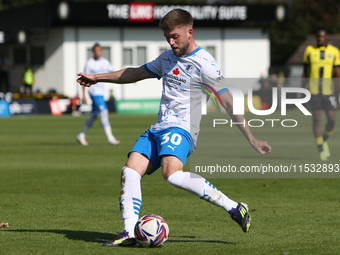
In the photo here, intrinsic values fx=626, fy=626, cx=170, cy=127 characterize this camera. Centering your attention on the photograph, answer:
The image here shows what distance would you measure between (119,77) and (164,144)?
2.99ft

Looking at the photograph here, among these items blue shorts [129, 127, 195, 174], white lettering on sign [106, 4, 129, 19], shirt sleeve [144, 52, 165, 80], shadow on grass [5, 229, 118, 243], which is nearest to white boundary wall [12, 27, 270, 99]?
white lettering on sign [106, 4, 129, 19]

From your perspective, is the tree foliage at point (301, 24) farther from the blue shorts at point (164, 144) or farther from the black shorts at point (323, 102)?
the blue shorts at point (164, 144)

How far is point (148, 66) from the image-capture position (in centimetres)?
566

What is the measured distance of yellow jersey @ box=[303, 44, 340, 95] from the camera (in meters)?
11.3

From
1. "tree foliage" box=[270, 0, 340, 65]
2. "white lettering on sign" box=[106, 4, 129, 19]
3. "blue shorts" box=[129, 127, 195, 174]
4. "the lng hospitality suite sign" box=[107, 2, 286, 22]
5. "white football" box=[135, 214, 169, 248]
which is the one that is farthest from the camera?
"tree foliage" box=[270, 0, 340, 65]

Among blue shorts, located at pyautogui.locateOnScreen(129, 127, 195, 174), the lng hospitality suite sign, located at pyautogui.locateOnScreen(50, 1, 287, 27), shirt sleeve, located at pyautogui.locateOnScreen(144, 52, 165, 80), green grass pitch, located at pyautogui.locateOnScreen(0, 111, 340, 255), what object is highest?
the lng hospitality suite sign, located at pyautogui.locateOnScreen(50, 1, 287, 27)

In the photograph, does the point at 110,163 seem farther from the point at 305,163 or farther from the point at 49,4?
the point at 49,4

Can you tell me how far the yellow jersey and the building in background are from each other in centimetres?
2815

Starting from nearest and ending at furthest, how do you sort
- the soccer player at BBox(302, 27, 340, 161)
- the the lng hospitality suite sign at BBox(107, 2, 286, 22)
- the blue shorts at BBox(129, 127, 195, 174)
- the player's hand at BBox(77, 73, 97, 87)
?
1. the blue shorts at BBox(129, 127, 195, 174)
2. the player's hand at BBox(77, 73, 97, 87)
3. the soccer player at BBox(302, 27, 340, 161)
4. the the lng hospitality suite sign at BBox(107, 2, 286, 22)

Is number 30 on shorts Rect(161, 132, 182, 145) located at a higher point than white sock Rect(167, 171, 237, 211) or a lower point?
higher

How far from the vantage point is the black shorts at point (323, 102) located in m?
11.3

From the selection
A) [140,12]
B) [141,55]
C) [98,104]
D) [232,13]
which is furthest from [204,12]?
[98,104]

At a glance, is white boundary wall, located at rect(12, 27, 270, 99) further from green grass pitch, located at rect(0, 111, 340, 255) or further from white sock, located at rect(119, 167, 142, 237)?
white sock, located at rect(119, 167, 142, 237)

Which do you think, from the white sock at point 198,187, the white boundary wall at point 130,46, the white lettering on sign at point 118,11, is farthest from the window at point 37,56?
the white sock at point 198,187
